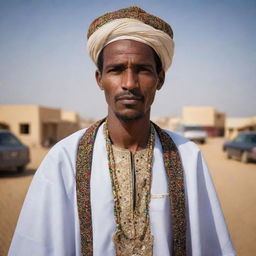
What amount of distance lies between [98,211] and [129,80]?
2.50 ft

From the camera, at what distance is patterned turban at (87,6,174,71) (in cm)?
158

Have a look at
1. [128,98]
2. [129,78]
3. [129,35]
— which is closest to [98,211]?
[128,98]

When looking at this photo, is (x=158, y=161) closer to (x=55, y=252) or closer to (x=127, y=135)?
(x=127, y=135)

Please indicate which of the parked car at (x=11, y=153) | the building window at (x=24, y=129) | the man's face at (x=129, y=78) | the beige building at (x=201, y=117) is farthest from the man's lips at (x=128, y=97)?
the beige building at (x=201, y=117)

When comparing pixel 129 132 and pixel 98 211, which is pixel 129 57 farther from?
pixel 98 211

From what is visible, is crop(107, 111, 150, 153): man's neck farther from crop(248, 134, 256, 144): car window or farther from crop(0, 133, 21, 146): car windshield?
crop(248, 134, 256, 144): car window

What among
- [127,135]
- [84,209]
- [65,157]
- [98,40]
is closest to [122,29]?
[98,40]

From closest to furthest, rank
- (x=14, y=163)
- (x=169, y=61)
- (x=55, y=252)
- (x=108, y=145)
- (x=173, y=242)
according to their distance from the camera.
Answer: (x=55, y=252) < (x=173, y=242) < (x=108, y=145) < (x=169, y=61) < (x=14, y=163)

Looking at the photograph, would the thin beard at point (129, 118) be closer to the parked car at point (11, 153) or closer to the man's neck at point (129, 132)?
the man's neck at point (129, 132)

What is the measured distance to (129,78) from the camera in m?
1.54

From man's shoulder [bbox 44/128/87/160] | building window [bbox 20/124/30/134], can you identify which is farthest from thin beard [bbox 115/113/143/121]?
building window [bbox 20/124/30/134]

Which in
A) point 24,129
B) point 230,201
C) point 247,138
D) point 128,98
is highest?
point 24,129

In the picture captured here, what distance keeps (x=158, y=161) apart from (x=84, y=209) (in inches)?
21.1

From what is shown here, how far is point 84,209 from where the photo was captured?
148cm
